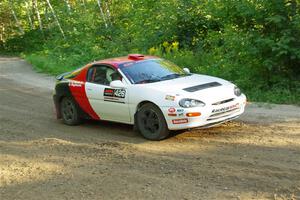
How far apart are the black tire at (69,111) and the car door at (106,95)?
2.24ft

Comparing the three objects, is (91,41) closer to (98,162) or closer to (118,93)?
(118,93)

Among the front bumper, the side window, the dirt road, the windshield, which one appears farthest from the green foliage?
the side window

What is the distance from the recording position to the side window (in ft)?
31.6

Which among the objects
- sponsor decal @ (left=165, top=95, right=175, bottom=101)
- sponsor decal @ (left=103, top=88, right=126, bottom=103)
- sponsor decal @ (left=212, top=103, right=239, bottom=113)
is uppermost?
sponsor decal @ (left=165, top=95, right=175, bottom=101)

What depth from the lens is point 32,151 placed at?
27.9ft

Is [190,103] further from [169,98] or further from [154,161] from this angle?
[154,161]

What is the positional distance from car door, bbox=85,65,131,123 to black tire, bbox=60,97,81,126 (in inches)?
26.8

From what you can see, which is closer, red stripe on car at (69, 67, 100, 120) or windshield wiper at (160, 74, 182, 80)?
windshield wiper at (160, 74, 182, 80)

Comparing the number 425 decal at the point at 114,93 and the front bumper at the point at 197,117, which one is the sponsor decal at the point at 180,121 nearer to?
the front bumper at the point at 197,117

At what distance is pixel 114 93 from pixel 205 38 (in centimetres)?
998

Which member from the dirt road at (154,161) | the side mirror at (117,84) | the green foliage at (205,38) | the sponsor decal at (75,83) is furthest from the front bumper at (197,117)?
the green foliage at (205,38)

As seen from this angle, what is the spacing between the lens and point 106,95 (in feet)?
31.2

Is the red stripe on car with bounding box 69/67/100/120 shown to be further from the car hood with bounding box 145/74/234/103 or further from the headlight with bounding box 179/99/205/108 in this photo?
the headlight with bounding box 179/99/205/108

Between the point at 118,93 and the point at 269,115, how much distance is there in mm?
3244
